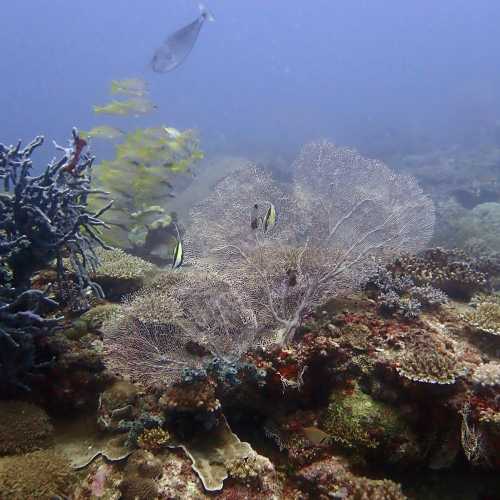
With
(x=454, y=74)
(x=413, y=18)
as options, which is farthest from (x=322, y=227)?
(x=413, y=18)

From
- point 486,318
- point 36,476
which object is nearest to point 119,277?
point 36,476

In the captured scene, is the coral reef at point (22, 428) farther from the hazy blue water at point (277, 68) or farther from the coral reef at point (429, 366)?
the hazy blue water at point (277, 68)

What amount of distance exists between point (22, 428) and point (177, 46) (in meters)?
7.71

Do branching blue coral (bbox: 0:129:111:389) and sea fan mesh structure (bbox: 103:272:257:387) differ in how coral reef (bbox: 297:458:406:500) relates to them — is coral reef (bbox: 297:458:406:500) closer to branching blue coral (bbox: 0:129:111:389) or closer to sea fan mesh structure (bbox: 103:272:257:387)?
sea fan mesh structure (bbox: 103:272:257:387)

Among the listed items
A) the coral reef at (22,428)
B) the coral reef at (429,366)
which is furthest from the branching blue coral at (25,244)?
the coral reef at (429,366)

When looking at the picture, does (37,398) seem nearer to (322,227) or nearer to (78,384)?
(78,384)

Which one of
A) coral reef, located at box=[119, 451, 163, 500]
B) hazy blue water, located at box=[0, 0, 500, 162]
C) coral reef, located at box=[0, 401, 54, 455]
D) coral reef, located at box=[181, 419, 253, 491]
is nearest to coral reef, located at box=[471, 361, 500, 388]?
coral reef, located at box=[181, 419, 253, 491]

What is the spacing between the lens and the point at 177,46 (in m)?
8.18

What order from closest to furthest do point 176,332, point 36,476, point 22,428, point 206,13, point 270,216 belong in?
point 36,476, point 22,428, point 176,332, point 270,216, point 206,13

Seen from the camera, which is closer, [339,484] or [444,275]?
[339,484]

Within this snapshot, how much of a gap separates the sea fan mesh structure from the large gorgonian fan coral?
0.33 m

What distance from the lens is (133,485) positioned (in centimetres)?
309

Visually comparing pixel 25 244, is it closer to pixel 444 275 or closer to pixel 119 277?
pixel 119 277

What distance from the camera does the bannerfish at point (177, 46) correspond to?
7.73 m
